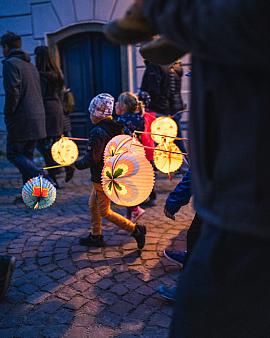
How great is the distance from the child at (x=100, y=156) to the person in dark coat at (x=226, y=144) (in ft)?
7.09

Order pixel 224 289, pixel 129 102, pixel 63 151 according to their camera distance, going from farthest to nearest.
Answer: pixel 129 102, pixel 63 151, pixel 224 289

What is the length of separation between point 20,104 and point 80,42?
4.51 meters

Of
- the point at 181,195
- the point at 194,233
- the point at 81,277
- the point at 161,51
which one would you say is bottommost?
the point at 81,277

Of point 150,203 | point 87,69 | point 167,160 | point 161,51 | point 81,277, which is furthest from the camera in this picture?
point 87,69

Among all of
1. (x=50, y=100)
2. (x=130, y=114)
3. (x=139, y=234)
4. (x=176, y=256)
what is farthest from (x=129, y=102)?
(x=50, y=100)

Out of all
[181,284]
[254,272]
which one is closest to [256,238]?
[254,272]

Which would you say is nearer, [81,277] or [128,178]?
[128,178]

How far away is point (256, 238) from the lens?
1213 mm

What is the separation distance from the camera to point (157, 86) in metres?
6.29

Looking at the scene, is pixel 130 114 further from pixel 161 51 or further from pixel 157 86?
pixel 161 51

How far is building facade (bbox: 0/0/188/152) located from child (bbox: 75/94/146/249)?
5400 mm

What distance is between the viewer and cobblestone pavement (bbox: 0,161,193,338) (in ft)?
8.33

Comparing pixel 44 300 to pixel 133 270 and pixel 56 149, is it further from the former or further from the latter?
pixel 56 149

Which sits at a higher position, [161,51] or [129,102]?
[161,51]
